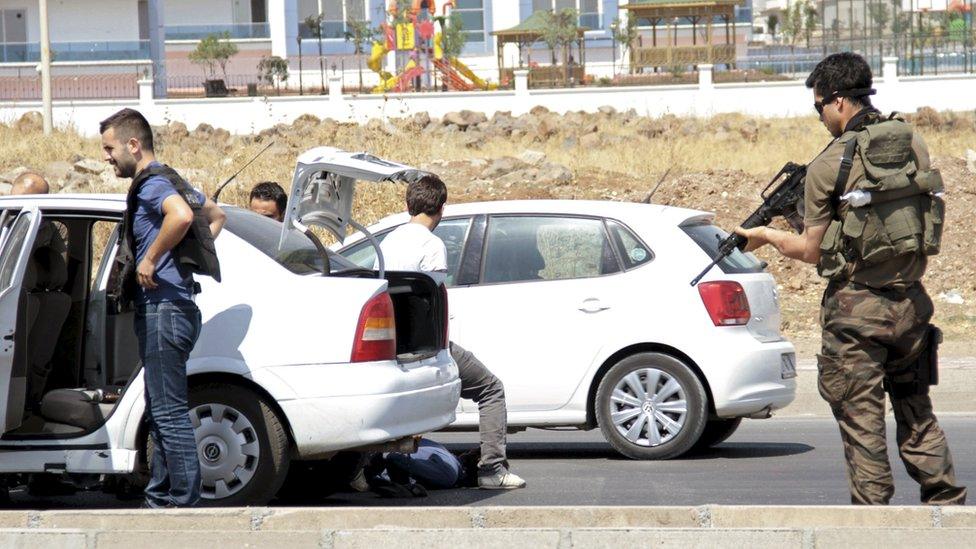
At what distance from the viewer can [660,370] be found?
9.05 metres

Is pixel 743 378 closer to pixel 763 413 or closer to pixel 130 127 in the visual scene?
pixel 763 413

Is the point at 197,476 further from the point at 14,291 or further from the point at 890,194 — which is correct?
the point at 890,194

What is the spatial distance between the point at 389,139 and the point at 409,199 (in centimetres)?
2121

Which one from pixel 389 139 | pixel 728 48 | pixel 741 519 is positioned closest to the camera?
pixel 741 519

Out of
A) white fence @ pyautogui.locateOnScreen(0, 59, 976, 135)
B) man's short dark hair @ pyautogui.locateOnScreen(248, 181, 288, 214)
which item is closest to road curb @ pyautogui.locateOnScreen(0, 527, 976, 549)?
man's short dark hair @ pyautogui.locateOnScreen(248, 181, 288, 214)

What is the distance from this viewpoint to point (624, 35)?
6384 centimetres

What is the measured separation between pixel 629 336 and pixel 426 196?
1.92 meters

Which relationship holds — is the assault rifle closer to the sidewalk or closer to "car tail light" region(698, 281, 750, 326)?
the sidewalk

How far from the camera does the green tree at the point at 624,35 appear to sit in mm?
63094

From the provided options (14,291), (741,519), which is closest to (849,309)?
(741,519)

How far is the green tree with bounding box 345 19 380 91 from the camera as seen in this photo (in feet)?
205

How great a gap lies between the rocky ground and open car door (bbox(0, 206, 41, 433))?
20.3 feet

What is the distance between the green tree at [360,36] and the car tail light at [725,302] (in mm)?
52632

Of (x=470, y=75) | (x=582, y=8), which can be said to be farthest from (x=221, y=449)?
(x=582, y=8)
